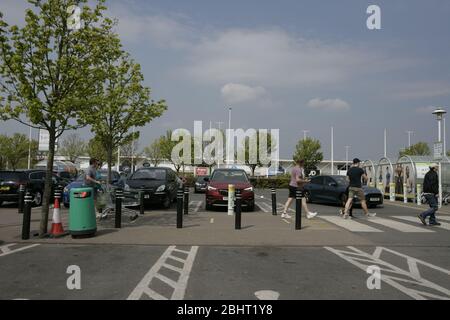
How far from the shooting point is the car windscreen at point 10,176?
51.2 feet

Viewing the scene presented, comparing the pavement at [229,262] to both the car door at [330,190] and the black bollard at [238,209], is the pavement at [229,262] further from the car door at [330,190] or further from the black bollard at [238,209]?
the car door at [330,190]

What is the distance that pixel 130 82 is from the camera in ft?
59.2

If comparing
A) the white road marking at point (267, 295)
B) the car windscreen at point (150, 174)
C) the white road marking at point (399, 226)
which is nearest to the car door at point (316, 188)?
the white road marking at point (399, 226)

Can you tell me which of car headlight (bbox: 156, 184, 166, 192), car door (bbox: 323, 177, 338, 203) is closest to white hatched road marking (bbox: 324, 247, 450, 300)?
car headlight (bbox: 156, 184, 166, 192)

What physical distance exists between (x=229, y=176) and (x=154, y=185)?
2933 mm

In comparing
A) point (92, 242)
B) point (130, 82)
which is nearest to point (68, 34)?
point (92, 242)

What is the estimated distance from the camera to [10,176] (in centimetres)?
1572

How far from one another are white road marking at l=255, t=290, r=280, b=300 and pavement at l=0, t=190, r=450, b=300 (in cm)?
1

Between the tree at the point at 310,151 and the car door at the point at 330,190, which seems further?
the tree at the point at 310,151

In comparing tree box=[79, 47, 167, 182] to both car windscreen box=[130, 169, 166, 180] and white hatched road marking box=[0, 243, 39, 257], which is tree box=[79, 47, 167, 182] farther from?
white hatched road marking box=[0, 243, 39, 257]

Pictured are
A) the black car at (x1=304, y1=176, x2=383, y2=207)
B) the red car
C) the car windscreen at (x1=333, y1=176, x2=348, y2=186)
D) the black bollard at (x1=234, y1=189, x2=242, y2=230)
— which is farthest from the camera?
the car windscreen at (x1=333, y1=176, x2=348, y2=186)

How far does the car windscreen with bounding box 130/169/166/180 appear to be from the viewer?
51.1 feet

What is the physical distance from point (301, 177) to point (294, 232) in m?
2.99

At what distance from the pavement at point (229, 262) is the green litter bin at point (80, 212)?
12.0 inches
